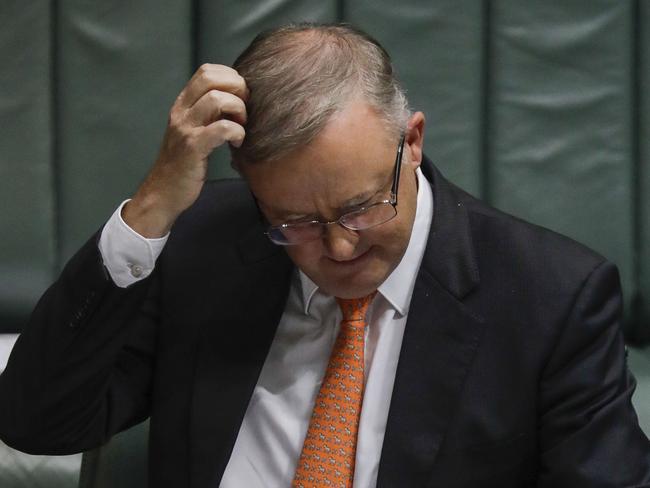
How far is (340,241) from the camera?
1295 millimetres

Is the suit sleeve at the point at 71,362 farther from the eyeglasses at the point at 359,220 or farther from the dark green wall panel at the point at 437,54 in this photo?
the dark green wall panel at the point at 437,54

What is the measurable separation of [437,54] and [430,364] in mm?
728

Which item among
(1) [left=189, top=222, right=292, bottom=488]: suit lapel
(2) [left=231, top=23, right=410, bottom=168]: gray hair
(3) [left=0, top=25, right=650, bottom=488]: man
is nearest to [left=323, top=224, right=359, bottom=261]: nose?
(3) [left=0, top=25, right=650, bottom=488]: man

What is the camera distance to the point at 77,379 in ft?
4.65

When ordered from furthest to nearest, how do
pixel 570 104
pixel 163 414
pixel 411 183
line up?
pixel 570 104
pixel 163 414
pixel 411 183

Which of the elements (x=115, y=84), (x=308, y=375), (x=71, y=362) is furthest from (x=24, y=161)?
(x=308, y=375)

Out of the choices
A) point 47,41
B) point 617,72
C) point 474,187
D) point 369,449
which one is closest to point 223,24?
point 47,41

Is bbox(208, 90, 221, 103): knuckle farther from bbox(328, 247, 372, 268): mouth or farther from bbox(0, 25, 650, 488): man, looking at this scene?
bbox(328, 247, 372, 268): mouth

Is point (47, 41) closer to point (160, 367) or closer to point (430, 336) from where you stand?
point (160, 367)

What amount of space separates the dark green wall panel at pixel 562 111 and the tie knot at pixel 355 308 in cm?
60

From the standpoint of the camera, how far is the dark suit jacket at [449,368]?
1363mm

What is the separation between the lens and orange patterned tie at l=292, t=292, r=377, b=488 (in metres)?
1.41

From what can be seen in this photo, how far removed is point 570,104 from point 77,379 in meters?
1.00

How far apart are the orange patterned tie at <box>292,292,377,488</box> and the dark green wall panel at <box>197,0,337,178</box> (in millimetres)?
684
